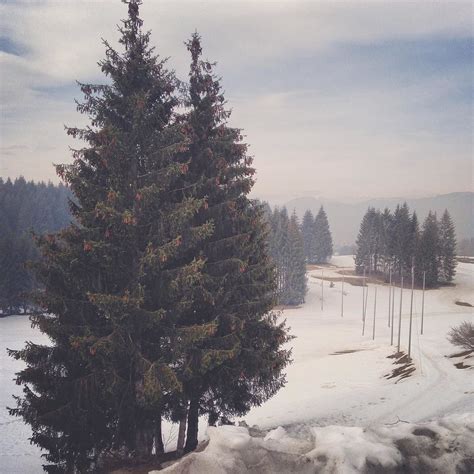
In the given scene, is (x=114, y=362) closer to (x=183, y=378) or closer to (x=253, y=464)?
(x=183, y=378)

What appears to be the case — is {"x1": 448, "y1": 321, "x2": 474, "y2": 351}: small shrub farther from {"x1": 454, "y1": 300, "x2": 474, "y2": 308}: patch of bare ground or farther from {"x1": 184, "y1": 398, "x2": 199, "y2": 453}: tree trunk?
{"x1": 454, "y1": 300, "x2": 474, "y2": 308}: patch of bare ground

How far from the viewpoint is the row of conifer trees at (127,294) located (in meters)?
10.3

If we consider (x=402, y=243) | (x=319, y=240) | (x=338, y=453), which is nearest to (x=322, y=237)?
(x=319, y=240)

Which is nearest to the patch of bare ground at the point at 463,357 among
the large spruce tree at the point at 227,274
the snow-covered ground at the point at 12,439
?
the large spruce tree at the point at 227,274

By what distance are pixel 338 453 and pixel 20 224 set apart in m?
119

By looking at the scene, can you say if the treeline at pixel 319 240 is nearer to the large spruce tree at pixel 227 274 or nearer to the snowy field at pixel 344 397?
the snowy field at pixel 344 397

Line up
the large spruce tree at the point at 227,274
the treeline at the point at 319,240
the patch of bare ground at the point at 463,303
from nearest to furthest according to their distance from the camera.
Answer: the large spruce tree at the point at 227,274
the patch of bare ground at the point at 463,303
the treeline at the point at 319,240

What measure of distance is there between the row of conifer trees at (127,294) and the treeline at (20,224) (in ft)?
116

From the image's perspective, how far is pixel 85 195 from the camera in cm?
1080

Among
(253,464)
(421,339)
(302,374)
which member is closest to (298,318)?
(421,339)

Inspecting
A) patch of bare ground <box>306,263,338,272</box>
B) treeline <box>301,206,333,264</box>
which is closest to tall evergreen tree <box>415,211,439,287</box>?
patch of bare ground <box>306,263,338,272</box>

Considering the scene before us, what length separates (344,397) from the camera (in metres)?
26.8

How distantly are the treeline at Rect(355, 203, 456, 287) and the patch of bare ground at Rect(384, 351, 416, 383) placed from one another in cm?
4263

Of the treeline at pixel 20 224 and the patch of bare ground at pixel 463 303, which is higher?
the treeline at pixel 20 224
